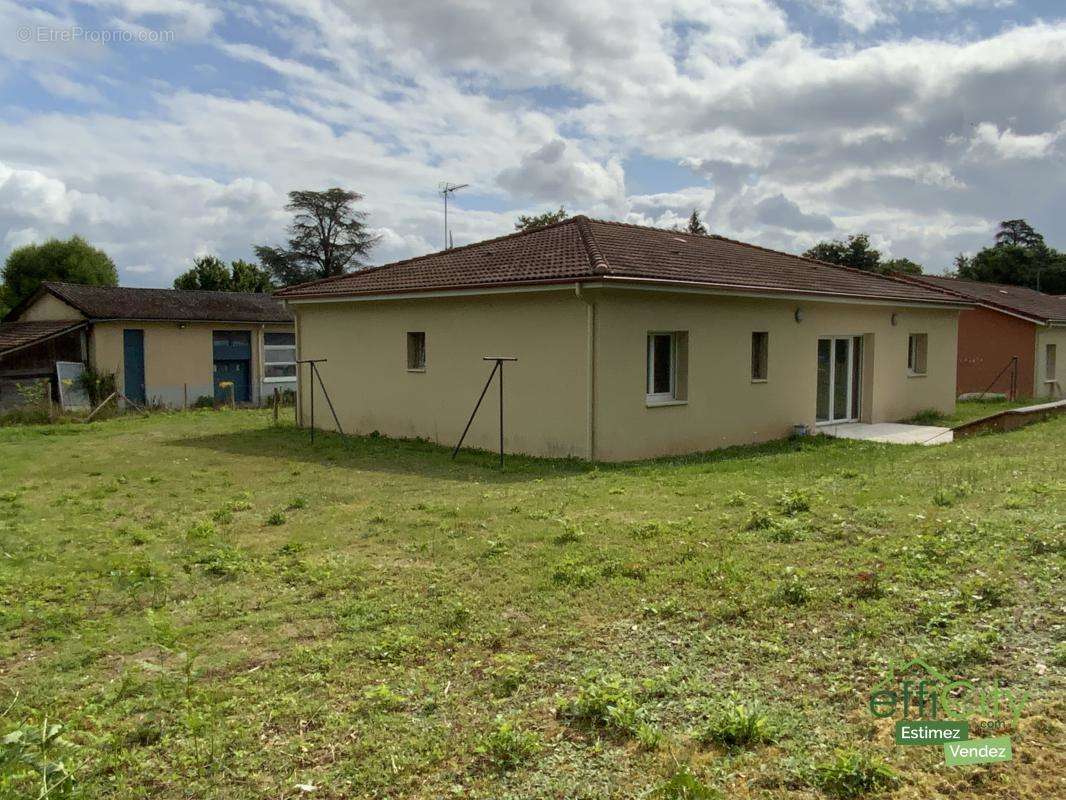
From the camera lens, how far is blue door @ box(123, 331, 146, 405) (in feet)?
85.0

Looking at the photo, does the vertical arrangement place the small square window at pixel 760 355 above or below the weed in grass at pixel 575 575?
above

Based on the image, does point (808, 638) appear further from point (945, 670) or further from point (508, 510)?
point (508, 510)

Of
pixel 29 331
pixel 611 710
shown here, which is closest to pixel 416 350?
pixel 611 710

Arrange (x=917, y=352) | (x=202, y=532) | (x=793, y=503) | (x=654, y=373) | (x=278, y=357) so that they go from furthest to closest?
(x=278, y=357) < (x=917, y=352) < (x=654, y=373) < (x=202, y=532) < (x=793, y=503)

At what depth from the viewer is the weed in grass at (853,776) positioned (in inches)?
124

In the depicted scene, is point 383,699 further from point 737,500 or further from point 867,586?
point 737,500

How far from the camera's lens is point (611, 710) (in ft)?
12.7

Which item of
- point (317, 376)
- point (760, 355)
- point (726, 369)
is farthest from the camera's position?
point (317, 376)

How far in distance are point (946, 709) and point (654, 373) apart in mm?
10114

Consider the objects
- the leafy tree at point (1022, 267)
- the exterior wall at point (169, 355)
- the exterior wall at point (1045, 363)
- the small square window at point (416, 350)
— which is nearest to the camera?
the small square window at point (416, 350)

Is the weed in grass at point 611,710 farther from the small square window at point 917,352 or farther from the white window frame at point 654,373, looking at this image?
the small square window at point 917,352

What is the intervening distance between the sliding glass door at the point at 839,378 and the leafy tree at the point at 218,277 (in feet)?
139

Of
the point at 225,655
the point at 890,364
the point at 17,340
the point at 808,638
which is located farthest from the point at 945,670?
the point at 17,340

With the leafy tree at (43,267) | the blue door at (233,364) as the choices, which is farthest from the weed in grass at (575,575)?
the leafy tree at (43,267)
